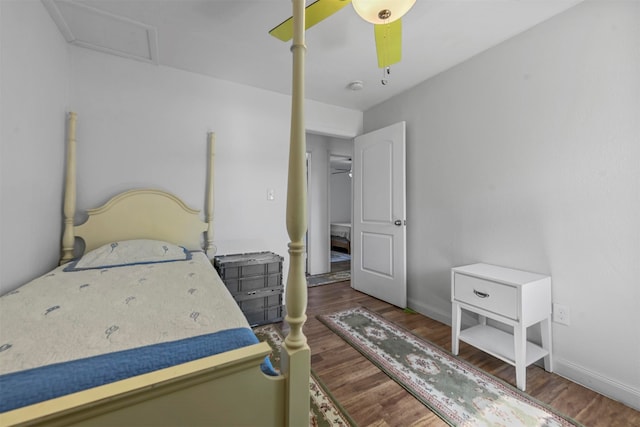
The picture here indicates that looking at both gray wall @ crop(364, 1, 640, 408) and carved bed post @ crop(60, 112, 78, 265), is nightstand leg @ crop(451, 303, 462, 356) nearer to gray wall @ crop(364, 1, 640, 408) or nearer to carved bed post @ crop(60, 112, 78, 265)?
gray wall @ crop(364, 1, 640, 408)

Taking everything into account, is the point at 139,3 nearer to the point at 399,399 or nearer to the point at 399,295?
the point at 399,399

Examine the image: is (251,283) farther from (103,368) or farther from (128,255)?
(103,368)

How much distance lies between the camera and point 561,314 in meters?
1.73

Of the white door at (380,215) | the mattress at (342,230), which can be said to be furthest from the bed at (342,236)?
the white door at (380,215)

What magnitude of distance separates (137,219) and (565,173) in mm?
3163

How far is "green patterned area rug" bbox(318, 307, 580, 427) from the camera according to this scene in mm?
1367

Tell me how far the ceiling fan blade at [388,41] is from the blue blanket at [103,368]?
1.73 meters

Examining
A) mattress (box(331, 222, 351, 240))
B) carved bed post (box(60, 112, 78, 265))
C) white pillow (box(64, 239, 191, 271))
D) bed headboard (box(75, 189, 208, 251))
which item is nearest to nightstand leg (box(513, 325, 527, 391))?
white pillow (box(64, 239, 191, 271))

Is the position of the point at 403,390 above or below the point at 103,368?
below

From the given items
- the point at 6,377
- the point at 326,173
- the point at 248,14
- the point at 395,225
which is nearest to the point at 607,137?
the point at 395,225

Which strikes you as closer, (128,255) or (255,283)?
(128,255)

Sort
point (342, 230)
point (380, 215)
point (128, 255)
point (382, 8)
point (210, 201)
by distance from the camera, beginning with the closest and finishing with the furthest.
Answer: point (382, 8) → point (128, 255) → point (210, 201) → point (380, 215) → point (342, 230)

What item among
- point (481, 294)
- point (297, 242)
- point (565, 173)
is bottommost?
point (481, 294)

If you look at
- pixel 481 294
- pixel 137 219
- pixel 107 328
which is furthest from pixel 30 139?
pixel 481 294
